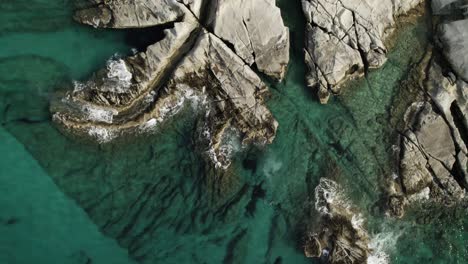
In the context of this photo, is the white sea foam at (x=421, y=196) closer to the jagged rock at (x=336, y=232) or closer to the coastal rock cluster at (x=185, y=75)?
the jagged rock at (x=336, y=232)

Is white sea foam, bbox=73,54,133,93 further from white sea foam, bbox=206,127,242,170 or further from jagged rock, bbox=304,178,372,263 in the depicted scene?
jagged rock, bbox=304,178,372,263

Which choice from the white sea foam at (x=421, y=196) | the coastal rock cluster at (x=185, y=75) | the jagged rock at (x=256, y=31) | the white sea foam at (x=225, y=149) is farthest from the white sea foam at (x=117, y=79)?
the white sea foam at (x=421, y=196)

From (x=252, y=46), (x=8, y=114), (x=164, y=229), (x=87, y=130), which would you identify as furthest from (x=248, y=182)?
(x=8, y=114)

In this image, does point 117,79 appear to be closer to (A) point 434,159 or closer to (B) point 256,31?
(B) point 256,31

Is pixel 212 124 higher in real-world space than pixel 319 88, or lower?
lower

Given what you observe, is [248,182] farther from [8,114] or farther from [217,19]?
[8,114]
